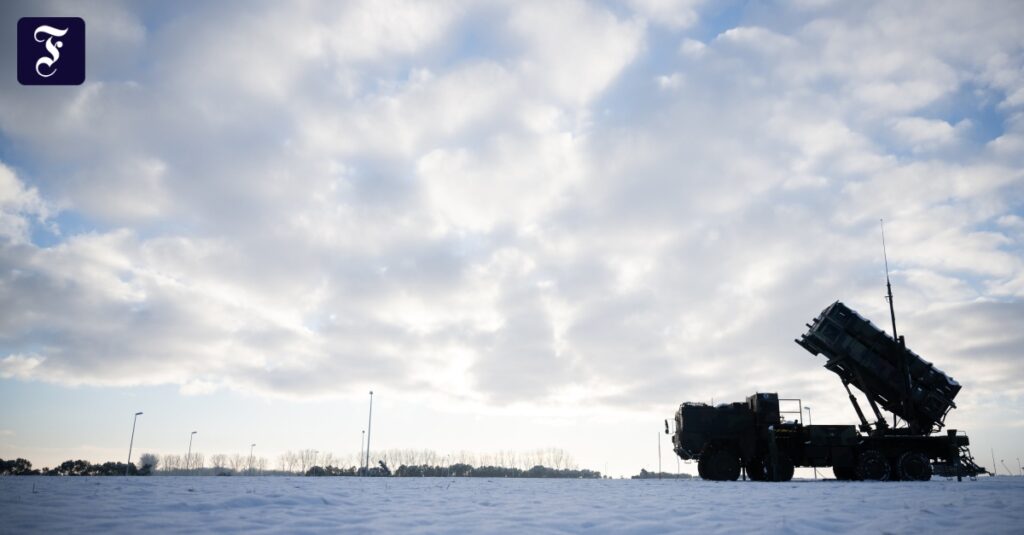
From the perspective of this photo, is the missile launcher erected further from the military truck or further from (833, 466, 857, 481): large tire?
(833, 466, 857, 481): large tire

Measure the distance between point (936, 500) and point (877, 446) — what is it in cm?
1265

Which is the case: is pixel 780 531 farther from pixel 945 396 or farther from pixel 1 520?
pixel 945 396

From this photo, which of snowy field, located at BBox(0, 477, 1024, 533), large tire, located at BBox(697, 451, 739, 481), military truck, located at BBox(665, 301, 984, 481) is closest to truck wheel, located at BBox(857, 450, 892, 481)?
military truck, located at BBox(665, 301, 984, 481)

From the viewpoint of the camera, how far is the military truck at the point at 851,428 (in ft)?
70.8

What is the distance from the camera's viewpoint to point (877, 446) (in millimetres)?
22000

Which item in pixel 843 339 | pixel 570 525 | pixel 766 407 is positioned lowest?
pixel 570 525

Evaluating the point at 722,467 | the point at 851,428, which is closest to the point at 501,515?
the point at 722,467

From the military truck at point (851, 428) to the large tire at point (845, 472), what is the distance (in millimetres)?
35

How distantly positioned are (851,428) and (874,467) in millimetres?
1592

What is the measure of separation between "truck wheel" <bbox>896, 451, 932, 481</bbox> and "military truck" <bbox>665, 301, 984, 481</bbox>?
0.11 ft

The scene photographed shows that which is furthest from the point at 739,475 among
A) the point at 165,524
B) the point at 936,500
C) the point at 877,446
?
the point at 165,524

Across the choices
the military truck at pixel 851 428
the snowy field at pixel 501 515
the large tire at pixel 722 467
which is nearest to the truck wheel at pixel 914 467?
the military truck at pixel 851 428

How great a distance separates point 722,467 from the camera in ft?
73.9

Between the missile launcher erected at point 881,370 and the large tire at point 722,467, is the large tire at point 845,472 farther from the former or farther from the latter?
the large tire at point 722,467
